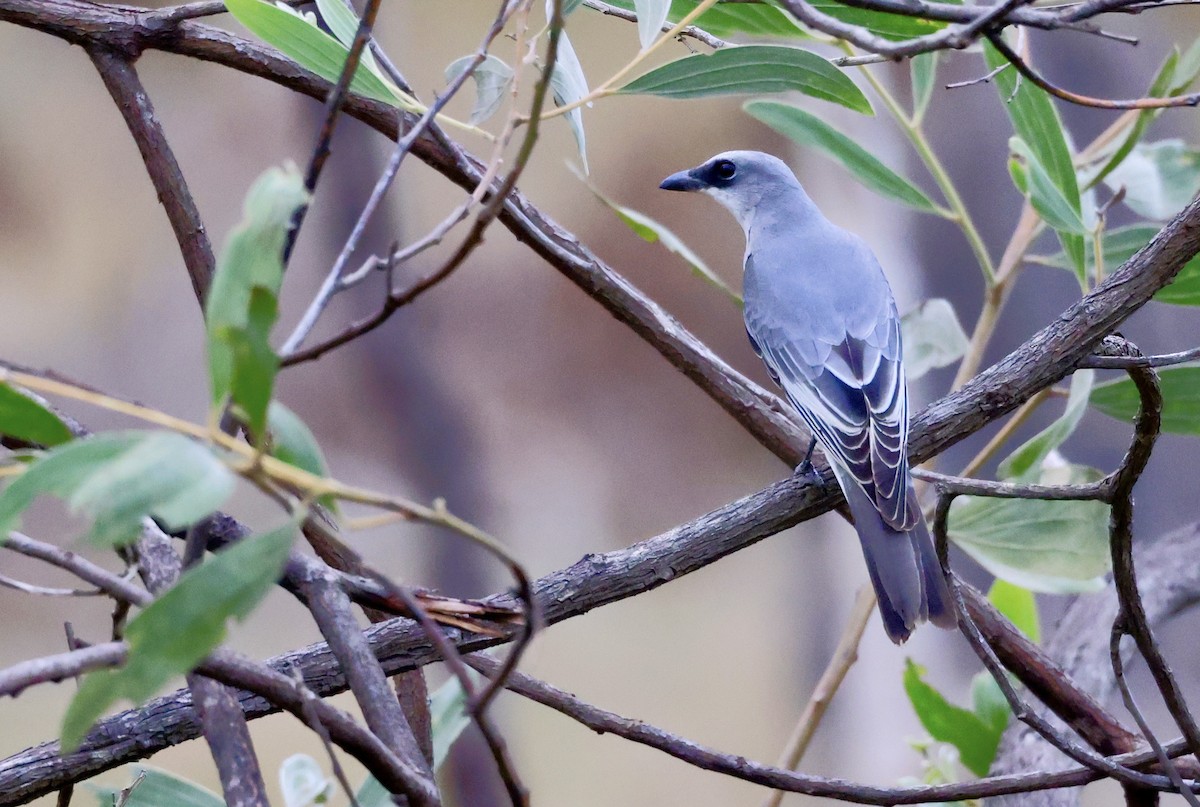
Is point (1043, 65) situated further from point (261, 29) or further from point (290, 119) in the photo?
point (261, 29)

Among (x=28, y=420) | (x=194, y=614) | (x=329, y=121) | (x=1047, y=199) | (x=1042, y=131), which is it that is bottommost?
(x=194, y=614)

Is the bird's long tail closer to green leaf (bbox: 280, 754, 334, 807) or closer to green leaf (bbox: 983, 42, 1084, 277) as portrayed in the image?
green leaf (bbox: 983, 42, 1084, 277)

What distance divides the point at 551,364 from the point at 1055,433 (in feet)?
3.60

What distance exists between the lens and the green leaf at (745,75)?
3.04 feet

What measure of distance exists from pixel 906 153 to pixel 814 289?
3.27 ft

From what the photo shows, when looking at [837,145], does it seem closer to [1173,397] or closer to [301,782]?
[1173,397]

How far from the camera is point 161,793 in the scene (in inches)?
32.5

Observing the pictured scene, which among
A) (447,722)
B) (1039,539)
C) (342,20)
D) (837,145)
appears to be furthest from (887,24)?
(447,722)

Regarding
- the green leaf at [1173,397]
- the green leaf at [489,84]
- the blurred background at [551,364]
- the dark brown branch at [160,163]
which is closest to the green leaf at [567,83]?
the green leaf at [489,84]

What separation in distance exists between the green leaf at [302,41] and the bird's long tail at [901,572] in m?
0.61

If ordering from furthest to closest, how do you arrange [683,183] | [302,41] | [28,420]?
[683,183], [302,41], [28,420]

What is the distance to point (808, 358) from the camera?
136cm

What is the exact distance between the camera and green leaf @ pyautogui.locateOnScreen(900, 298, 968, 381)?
145 cm

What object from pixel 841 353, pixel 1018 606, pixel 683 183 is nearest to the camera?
pixel 841 353
